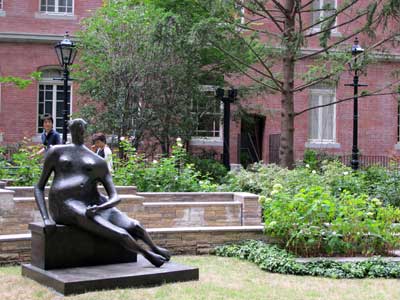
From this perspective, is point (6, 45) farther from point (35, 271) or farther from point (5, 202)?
point (35, 271)

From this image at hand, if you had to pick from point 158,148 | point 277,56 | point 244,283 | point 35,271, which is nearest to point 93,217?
point 35,271

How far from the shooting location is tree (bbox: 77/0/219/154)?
66.1ft

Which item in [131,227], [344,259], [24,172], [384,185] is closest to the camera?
[131,227]

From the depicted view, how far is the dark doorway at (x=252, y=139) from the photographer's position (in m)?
28.9

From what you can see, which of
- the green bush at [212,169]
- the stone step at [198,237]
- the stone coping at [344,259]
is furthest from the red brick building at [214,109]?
the stone coping at [344,259]

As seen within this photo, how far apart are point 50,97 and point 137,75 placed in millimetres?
8121

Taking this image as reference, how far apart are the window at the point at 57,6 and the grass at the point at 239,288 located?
67.4ft

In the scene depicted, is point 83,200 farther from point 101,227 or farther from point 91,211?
point 101,227

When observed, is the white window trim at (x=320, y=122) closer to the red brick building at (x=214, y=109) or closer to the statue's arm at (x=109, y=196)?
the red brick building at (x=214, y=109)

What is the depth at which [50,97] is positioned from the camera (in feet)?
89.2

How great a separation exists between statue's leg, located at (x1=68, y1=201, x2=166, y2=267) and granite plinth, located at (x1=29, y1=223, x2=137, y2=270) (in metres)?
0.17

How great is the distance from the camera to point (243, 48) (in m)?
21.1

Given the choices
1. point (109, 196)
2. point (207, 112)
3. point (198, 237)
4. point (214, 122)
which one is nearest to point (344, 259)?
point (198, 237)

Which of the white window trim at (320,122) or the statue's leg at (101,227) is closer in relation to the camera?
the statue's leg at (101,227)
